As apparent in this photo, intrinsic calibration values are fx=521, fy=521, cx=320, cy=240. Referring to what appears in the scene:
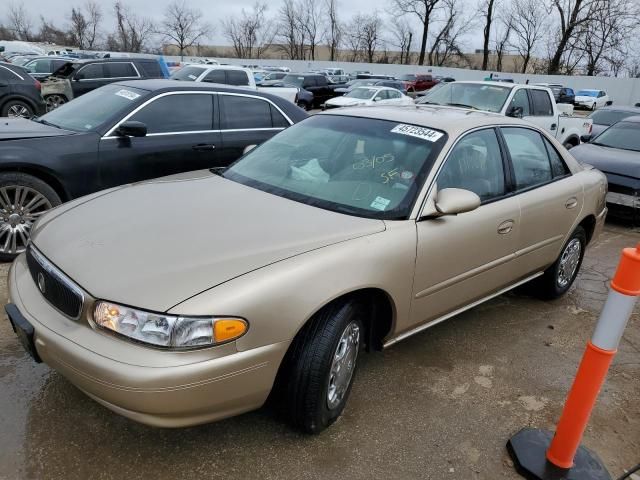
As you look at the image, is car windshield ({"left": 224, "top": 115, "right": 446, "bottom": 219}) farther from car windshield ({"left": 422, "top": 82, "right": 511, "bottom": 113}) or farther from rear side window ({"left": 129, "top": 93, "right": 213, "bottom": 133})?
car windshield ({"left": 422, "top": 82, "right": 511, "bottom": 113})

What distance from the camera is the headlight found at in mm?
2039

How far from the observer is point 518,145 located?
3.81m

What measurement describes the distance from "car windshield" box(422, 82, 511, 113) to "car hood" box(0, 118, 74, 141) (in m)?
6.63

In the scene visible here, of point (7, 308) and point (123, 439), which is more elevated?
point (7, 308)

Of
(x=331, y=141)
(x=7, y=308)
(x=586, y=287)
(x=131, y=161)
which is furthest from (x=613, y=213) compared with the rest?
(x=7, y=308)

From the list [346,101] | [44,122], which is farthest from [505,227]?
[346,101]

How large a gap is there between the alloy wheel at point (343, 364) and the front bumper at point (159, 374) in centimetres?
41

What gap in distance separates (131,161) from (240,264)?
3.21m

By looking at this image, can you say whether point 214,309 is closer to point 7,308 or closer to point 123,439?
point 123,439

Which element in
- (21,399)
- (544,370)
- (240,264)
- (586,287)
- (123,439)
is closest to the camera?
(240,264)

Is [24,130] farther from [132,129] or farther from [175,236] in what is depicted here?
[175,236]

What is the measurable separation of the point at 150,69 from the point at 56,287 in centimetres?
1319

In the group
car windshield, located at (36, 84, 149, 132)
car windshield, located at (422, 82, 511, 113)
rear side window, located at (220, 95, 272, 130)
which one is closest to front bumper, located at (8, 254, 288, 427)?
car windshield, located at (36, 84, 149, 132)

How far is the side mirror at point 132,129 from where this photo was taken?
15.7 feet
